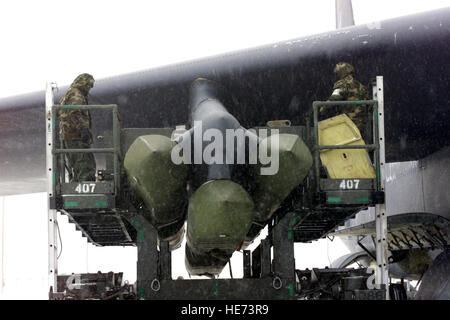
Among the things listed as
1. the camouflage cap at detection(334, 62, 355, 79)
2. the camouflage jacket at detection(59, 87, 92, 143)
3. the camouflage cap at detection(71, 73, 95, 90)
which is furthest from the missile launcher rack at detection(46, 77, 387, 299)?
the camouflage cap at detection(334, 62, 355, 79)

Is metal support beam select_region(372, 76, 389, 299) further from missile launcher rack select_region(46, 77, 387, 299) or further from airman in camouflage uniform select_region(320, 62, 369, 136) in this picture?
airman in camouflage uniform select_region(320, 62, 369, 136)

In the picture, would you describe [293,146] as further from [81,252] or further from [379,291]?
[81,252]

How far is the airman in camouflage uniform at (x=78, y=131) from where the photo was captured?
224 inches

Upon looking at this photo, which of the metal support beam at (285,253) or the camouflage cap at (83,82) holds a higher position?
the camouflage cap at (83,82)

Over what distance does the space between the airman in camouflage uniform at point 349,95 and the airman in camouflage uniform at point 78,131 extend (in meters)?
2.31

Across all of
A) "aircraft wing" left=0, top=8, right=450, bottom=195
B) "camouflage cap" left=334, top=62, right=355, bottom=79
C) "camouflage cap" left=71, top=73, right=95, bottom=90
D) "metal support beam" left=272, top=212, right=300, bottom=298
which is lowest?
"metal support beam" left=272, top=212, right=300, bottom=298

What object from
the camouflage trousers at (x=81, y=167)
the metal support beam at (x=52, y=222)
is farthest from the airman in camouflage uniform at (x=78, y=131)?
the metal support beam at (x=52, y=222)

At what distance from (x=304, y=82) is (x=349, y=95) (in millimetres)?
2690

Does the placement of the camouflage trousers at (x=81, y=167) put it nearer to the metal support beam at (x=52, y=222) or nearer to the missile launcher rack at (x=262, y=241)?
the missile launcher rack at (x=262, y=241)

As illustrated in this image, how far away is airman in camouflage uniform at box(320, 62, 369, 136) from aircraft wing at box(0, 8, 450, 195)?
1.83m

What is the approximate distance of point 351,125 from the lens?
18.1ft

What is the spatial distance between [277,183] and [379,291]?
1.31m

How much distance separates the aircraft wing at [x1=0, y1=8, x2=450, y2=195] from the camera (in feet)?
26.2
